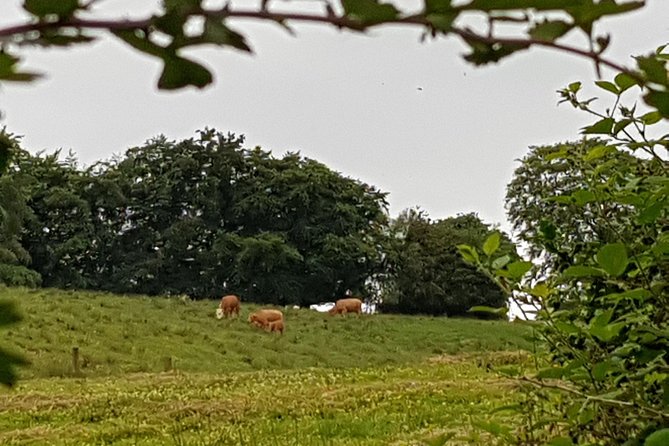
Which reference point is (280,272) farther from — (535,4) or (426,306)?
(535,4)

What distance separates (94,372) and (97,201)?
13.0m

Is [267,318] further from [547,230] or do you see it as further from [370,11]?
[370,11]

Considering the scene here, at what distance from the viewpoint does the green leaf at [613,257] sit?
1016 mm

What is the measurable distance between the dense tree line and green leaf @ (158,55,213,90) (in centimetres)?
2662

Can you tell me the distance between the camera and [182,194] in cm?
2992

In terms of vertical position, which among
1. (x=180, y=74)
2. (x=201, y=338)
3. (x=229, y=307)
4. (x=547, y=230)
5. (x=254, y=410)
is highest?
(x=229, y=307)

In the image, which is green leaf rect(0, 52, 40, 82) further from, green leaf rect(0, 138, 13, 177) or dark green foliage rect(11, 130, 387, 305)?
dark green foliage rect(11, 130, 387, 305)

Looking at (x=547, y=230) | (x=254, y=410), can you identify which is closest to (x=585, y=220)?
(x=547, y=230)

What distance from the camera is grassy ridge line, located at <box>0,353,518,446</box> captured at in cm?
535

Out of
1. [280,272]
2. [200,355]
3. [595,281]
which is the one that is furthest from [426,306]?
[595,281]

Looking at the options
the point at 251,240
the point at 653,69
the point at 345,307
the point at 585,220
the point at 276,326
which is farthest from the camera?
the point at 251,240

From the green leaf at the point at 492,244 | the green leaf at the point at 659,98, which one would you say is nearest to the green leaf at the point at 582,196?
the green leaf at the point at 492,244

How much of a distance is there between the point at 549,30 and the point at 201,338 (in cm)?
1501

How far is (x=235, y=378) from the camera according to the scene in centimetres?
1041
